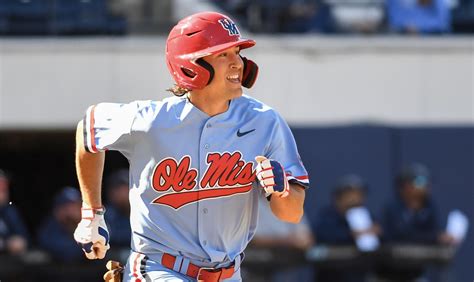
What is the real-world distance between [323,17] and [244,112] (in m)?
7.12

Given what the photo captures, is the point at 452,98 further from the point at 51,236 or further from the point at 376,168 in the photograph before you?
the point at 51,236

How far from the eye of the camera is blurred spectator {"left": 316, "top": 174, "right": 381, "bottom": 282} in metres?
9.88

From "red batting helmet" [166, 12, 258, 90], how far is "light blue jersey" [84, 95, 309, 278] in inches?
4.7

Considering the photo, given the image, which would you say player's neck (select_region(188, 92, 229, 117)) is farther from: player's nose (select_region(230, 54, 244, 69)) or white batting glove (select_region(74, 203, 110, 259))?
white batting glove (select_region(74, 203, 110, 259))

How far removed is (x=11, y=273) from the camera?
30.6 feet

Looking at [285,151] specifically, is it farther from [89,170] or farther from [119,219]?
[119,219]

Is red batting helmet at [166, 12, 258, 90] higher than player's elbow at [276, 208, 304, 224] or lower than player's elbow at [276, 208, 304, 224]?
higher

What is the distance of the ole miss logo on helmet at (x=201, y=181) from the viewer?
407cm

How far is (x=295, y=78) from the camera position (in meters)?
10.9

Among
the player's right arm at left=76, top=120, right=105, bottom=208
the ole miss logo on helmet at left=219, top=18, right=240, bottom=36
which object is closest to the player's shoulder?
the ole miss logo on helmet at left=219, top=18, right=240, bottom=36

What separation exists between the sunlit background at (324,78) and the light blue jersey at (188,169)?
6152mm

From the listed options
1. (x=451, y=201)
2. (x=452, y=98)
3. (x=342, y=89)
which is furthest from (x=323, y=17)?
(x=451, y=201)

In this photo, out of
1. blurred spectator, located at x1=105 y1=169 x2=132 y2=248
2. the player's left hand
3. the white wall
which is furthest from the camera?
the white wall

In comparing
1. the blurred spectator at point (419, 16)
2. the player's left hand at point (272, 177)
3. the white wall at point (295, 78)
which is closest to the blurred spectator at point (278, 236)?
the white wall at point (295, 78)
